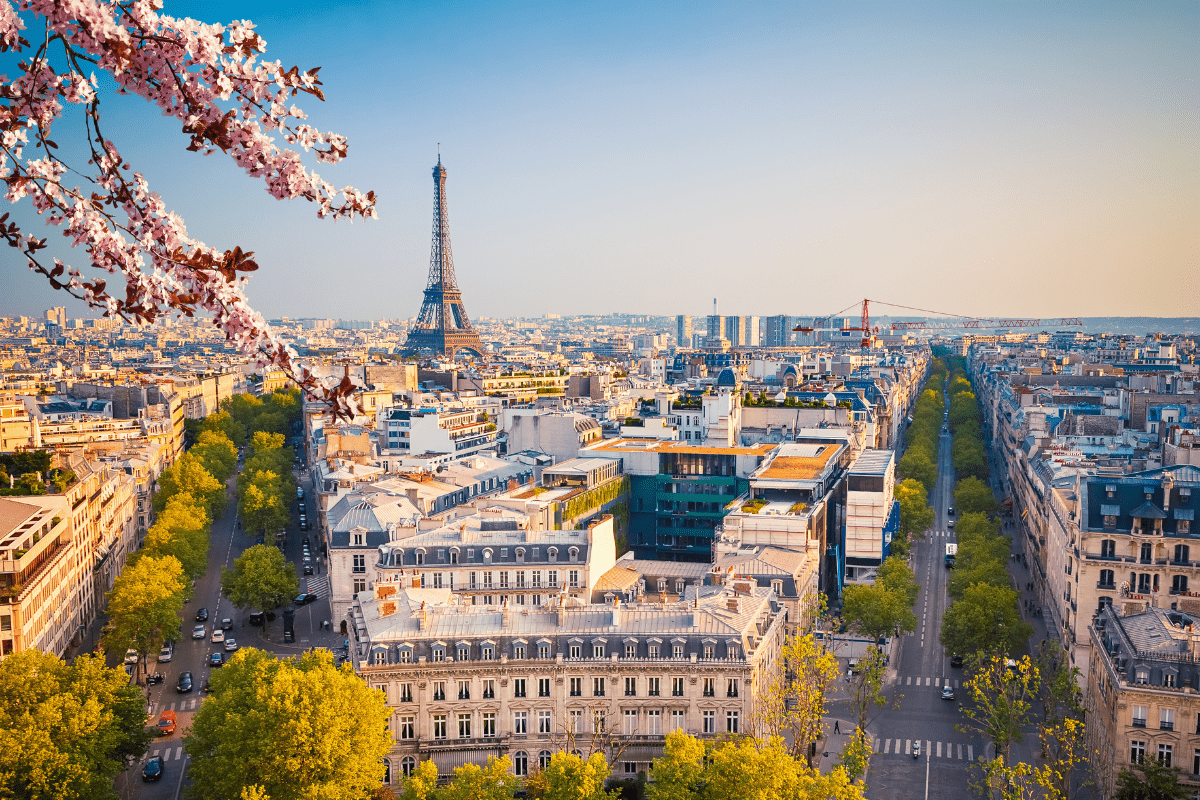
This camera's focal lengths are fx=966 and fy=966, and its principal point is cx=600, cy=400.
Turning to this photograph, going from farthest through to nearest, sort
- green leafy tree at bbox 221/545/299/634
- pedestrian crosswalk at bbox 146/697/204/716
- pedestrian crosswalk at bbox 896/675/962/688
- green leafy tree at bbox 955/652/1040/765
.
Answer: green leafy tree at bbox 221/545/299/634, pedestrian crosswalk at bbox 896/675/962/688, pedestrian crosswalk at bbox 146/697/204/716, green leafy tree at bbox 955/652/1040/765

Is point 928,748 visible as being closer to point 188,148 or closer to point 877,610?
point 877,610

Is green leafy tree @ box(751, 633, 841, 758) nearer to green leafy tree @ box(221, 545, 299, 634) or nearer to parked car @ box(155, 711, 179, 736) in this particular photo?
parked car @ box(155, 711, 179, 736)

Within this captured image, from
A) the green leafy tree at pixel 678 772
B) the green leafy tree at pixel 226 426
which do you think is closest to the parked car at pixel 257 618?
the green leafy tree at pixel 678 772

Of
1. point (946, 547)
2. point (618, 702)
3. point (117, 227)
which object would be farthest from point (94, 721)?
point (946, 547)

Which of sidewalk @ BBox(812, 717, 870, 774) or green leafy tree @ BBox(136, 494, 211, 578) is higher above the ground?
green leafy tree @ BBox(136, 494, 211, 578)

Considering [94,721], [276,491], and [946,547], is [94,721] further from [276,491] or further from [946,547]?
[946,547]

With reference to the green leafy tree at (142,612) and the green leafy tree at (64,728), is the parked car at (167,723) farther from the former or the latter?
the green leafy tree at (142,612)

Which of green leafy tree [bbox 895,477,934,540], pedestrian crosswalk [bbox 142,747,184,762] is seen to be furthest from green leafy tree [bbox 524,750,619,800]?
green leafy tree [bbox 895,477,934,540]
